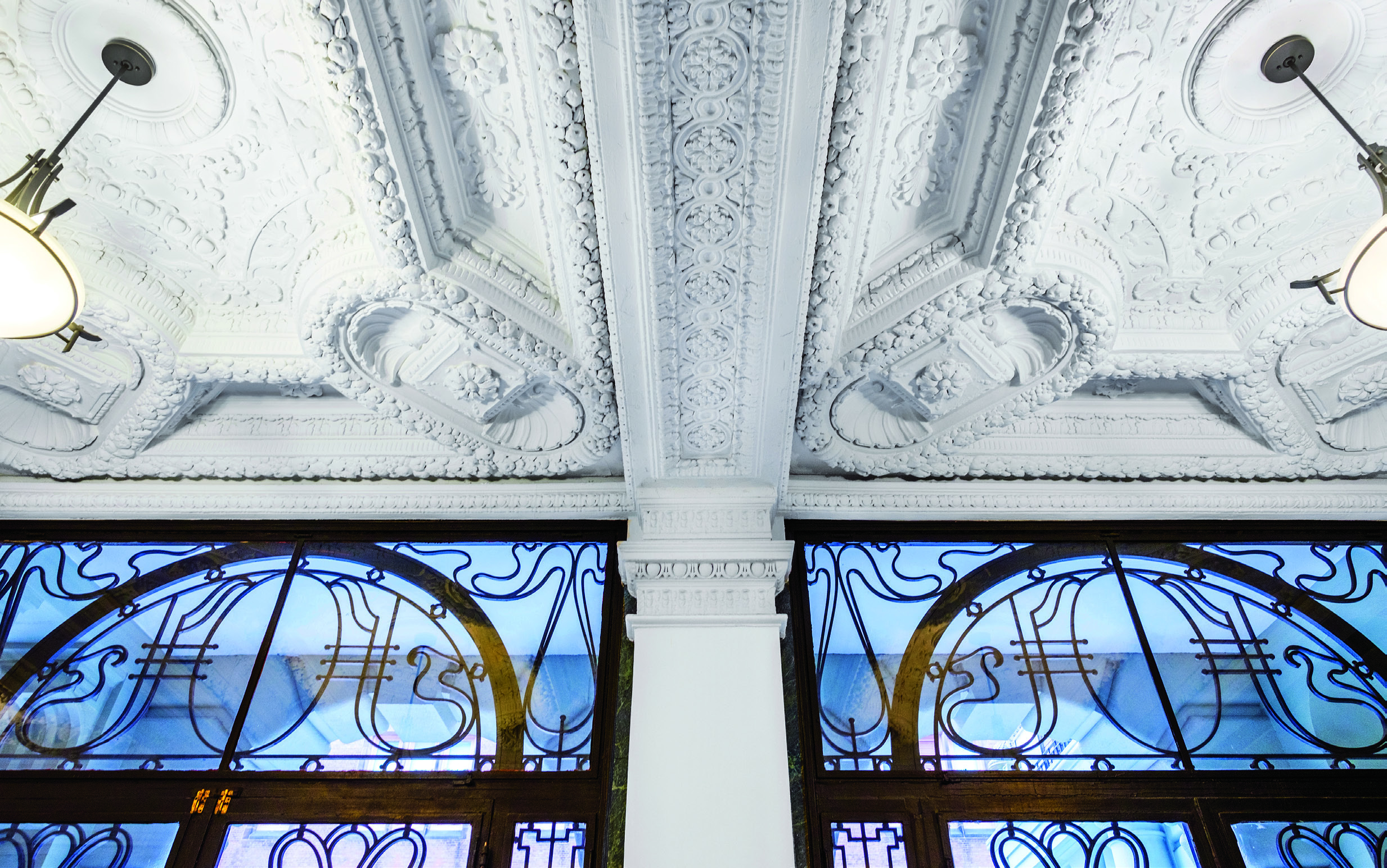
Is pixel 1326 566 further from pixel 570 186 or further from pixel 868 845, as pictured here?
pixel 570 186

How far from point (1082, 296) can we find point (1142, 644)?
1382 millimetres

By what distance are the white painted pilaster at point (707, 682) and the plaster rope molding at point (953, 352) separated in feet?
1.54

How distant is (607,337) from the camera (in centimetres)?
316

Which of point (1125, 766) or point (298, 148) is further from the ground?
point (298, 148)

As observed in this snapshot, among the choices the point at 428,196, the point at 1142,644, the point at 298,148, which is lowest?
the point at 1142,644

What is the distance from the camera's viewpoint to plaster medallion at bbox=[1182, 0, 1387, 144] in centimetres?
263

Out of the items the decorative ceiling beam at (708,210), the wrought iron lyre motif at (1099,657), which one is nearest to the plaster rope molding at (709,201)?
the decorative ceiling beam at (708,210)

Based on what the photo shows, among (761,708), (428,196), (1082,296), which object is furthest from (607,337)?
(1082,296)

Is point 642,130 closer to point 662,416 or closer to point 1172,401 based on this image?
point 662,416

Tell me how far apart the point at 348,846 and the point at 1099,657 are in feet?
9.23

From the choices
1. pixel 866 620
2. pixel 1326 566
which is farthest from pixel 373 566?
pixel 1326 566

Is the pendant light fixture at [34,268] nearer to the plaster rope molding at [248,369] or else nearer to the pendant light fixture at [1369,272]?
the plaster rope molding at [248,369]

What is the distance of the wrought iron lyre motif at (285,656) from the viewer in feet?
10.5

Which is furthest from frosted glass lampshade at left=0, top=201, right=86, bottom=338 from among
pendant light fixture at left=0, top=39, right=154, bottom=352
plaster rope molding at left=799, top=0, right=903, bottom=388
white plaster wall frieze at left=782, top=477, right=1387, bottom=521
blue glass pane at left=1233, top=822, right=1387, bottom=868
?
blue glass pane at left=1233, top=822, right=1387, bottom=868
